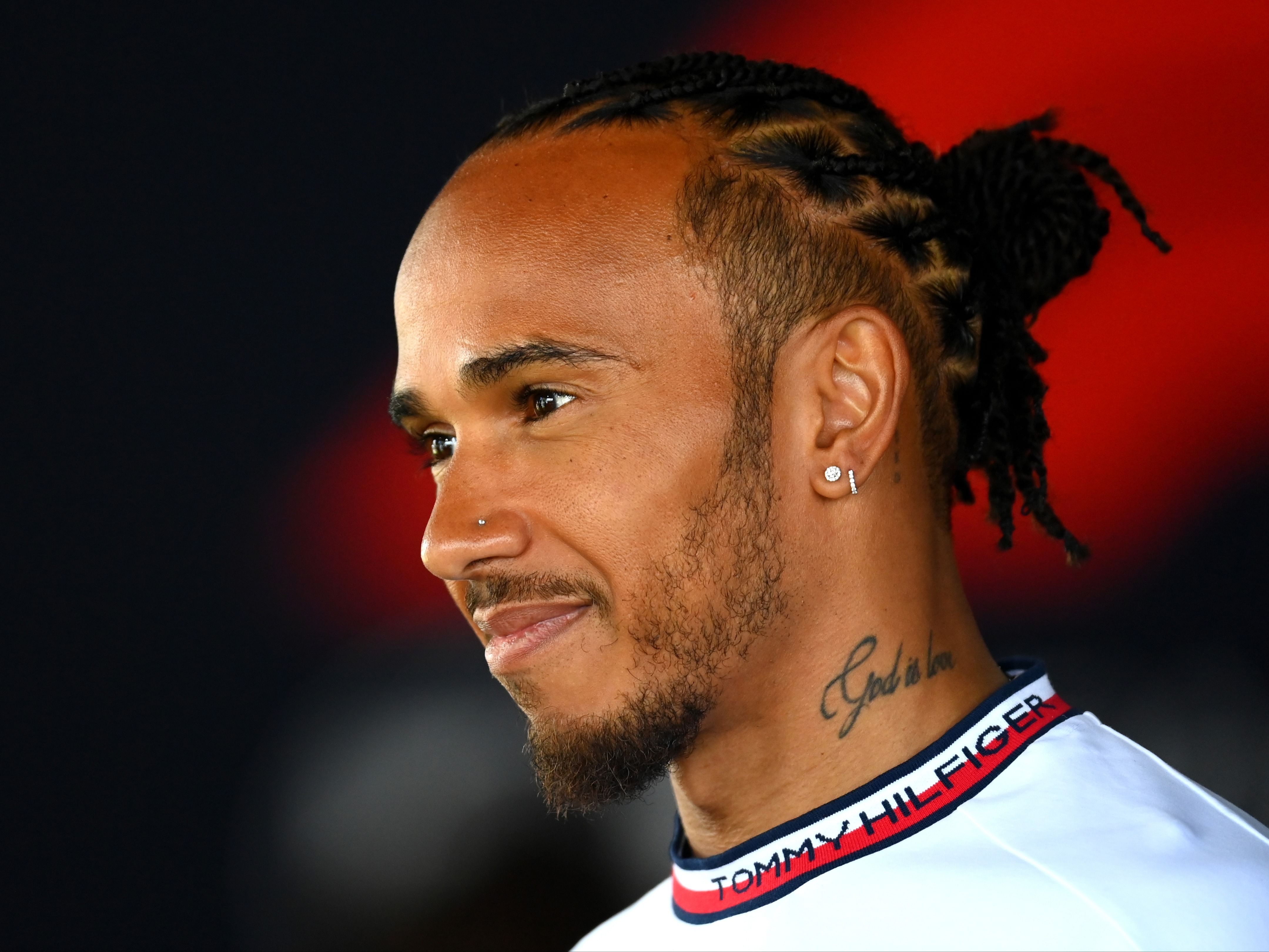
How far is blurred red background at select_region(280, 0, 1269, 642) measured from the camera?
2.18m

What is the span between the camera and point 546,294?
1.51 meters

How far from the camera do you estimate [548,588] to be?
147 centimetres

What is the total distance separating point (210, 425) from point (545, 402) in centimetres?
142

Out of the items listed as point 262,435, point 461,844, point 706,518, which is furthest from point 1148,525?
point 262,435

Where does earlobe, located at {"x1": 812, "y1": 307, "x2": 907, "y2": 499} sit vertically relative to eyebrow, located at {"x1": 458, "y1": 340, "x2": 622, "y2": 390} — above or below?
below

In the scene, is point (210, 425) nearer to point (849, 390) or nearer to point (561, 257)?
point (561, 257)

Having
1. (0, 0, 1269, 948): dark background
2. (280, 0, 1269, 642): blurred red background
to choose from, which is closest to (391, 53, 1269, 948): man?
(280, 0, 1269, 642): blurred red background

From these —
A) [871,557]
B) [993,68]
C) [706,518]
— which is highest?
[993,68]

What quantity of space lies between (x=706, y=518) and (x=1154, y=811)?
1.90 ft

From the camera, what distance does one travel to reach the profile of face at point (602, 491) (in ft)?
4.81

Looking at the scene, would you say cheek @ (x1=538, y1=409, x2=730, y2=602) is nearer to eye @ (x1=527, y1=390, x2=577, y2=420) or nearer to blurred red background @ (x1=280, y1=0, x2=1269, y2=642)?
eye @ (x1=527, y1=390, x2=577, y2=420)

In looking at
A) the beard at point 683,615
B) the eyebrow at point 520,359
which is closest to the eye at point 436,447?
the eyebrow at point 520,359

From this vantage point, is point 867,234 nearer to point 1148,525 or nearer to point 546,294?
point 546,294

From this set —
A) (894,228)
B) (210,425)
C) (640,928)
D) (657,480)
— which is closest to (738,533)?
(657,480)
